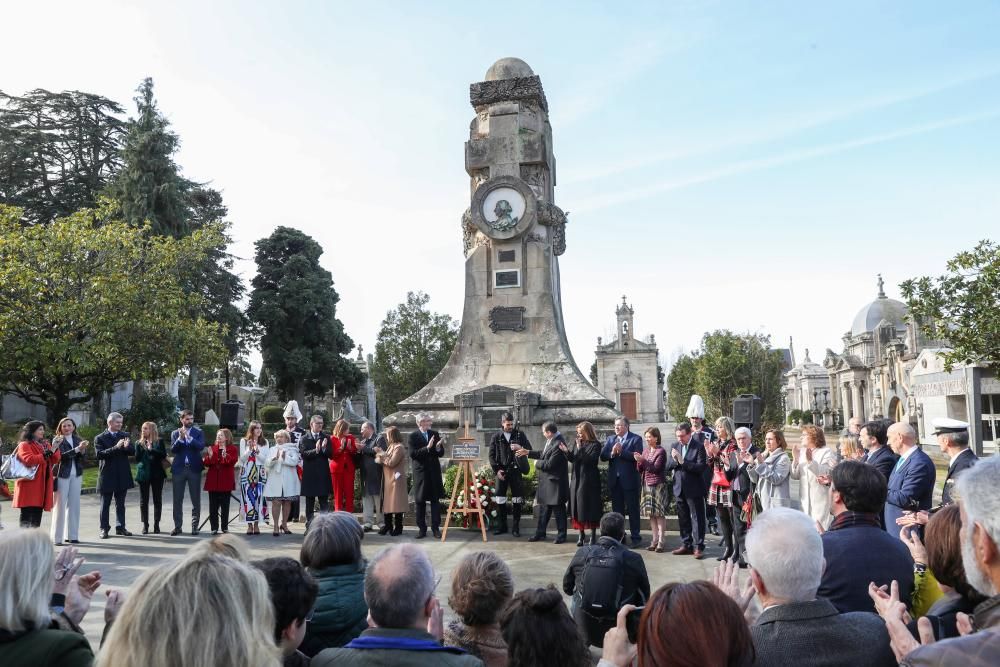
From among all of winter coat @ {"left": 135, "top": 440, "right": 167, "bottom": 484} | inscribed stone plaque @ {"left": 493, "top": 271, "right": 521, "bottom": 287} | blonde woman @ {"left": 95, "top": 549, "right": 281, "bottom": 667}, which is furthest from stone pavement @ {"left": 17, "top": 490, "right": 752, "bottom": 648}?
inscribed stone plaque @ {"left": 493, "top": 271, "right": 521, "bottom": 287}

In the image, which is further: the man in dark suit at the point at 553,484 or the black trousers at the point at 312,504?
the black trousers at the point at 312,504

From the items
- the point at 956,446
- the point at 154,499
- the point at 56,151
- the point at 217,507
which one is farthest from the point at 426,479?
the point at 56,151

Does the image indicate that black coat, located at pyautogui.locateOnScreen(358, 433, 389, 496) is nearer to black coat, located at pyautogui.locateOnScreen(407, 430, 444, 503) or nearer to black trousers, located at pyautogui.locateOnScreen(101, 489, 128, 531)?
black coat, located at pyautogui.locateOnScreen(407, 430, 444, 503)

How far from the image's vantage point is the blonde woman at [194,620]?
1786 millimetres

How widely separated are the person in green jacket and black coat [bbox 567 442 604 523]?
26.6ft

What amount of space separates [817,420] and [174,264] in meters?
54.9

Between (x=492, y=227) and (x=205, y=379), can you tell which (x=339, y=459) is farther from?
(x=205, y=379)

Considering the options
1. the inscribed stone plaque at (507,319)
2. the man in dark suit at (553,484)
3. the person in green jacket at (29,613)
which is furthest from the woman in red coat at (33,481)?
the inscribed stone plaque at (507,319)

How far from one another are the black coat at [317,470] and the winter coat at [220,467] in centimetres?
108

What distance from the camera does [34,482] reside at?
936 centimetres

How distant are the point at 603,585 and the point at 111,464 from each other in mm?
8839

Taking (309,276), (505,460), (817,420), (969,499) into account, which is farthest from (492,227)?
(817,420)

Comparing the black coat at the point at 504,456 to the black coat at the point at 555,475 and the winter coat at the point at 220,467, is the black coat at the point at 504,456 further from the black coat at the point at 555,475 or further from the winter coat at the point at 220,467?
the winter coat at the point at 220,467

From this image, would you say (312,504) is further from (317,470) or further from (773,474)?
(773,474)
